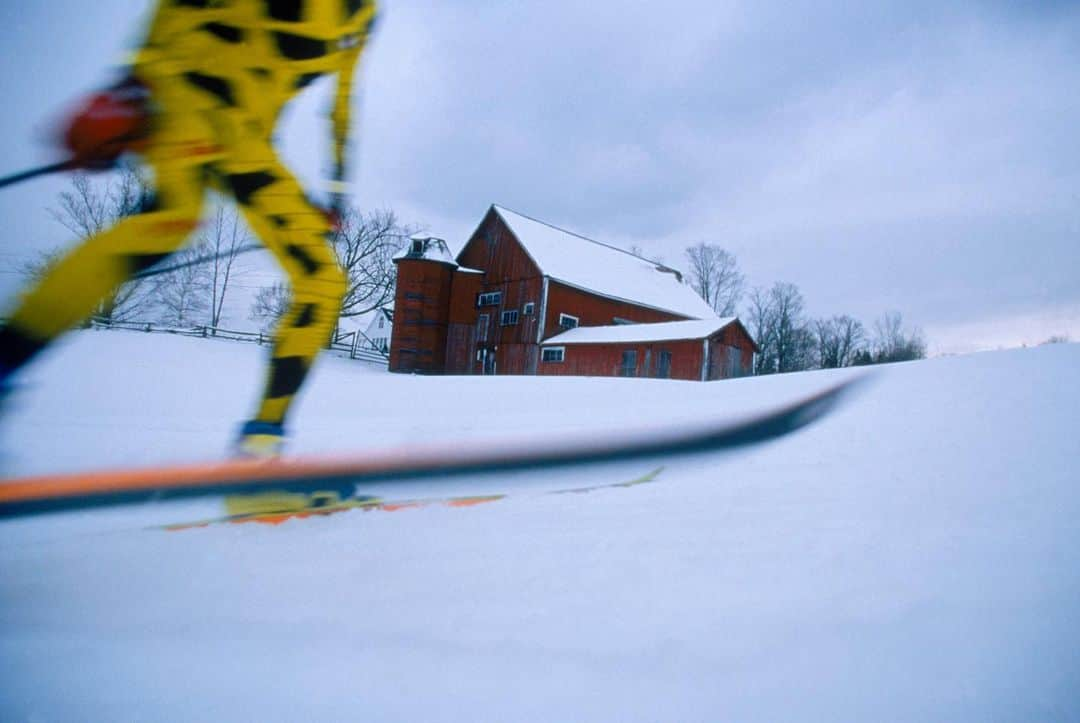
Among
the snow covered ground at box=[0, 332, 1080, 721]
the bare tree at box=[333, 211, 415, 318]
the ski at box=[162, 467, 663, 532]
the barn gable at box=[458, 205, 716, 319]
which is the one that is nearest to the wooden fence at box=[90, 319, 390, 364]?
the bare tree at box=[333, 211, 415, 318]

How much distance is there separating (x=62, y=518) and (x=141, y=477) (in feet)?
0.91

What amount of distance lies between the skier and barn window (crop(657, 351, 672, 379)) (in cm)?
1427

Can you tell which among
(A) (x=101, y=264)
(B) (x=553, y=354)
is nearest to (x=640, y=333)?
(B) (x=553, y=354)

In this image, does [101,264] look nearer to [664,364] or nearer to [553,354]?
[664,364]

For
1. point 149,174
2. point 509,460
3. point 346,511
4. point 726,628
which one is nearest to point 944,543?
point 726,628

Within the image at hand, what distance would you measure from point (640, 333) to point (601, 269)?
17.1 ft

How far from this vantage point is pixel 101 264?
117cm

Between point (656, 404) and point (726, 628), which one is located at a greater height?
point (656, 404)

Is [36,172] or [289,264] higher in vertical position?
[36,172]

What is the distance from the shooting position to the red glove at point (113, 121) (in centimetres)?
126

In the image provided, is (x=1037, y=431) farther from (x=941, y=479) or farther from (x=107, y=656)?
(x=107, y=656)

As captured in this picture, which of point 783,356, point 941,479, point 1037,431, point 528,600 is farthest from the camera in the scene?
point 783,356

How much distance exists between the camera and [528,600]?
80 centimetres

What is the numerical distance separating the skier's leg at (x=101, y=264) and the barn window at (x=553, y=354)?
1497 centimetres
